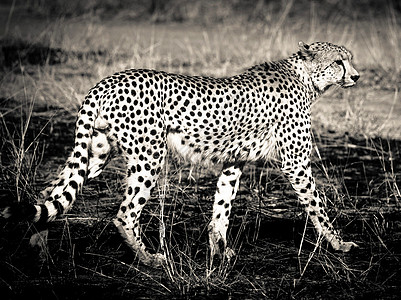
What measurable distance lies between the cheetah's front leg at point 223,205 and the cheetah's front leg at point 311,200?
0.34m

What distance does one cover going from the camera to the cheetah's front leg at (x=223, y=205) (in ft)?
15.6

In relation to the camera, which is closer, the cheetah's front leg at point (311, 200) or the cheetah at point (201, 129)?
the cheetah at point (201, 129)

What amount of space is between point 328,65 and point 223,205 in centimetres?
116

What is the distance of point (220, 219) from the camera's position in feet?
15.7

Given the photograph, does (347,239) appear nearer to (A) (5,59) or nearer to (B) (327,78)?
(B) (327,78)

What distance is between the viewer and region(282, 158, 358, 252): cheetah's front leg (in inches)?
186

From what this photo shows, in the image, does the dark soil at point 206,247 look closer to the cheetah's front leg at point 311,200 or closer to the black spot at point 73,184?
the cheetah's front leg at point 311,200

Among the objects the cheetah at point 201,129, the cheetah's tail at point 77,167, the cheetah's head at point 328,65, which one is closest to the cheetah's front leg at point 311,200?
the cheetah at point 201,129

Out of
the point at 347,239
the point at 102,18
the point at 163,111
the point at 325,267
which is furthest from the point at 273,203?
the point at 102,18

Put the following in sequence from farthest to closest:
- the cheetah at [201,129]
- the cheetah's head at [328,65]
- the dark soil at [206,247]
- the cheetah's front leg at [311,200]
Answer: the cheetah's head at [328,65] < the cheetah's front leg at [311,200] < the cheetah at [201,129] < the dark soil at [206,247]

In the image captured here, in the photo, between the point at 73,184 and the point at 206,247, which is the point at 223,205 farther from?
the point at 73,184

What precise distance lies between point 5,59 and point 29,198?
4.44m

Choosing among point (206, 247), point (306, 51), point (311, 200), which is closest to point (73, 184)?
point (206, 247)

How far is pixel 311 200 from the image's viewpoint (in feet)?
15.6
